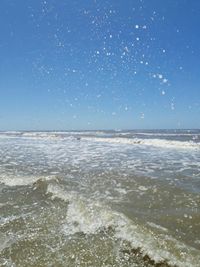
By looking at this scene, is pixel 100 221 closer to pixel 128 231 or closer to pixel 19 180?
pixel 128 231

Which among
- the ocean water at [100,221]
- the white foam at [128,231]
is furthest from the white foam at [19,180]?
the white foam at [128,231]

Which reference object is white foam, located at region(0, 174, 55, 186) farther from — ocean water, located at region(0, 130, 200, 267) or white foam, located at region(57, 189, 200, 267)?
white foam, located at region(57, 189, 200, 267)

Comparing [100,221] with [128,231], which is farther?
[100,221]

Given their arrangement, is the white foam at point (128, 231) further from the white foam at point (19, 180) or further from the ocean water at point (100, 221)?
the white foam at point (19, 180)

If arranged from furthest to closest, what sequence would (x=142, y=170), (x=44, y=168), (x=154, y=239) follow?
1. (x=44, y=168)
2. (x=142, y=170)
3. (x=154, y=239)

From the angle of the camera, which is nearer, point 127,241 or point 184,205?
point 127,241

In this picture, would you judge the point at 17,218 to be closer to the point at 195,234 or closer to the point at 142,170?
the point at 195,234

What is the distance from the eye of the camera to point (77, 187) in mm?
10055

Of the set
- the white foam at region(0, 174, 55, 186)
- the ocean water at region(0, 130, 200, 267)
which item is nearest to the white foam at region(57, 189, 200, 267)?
the ocean water at region(0, 130, 200, 267)

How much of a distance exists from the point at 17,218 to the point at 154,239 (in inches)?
127

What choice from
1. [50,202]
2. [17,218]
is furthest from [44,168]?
[17,218]

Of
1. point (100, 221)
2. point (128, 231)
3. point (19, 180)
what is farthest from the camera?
point (19, 180)

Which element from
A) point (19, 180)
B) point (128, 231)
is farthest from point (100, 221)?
point (19, 180)

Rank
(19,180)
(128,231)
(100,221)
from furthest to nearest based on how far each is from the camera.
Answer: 1. (19,180)
2. (100,221)
3. (128,231)
